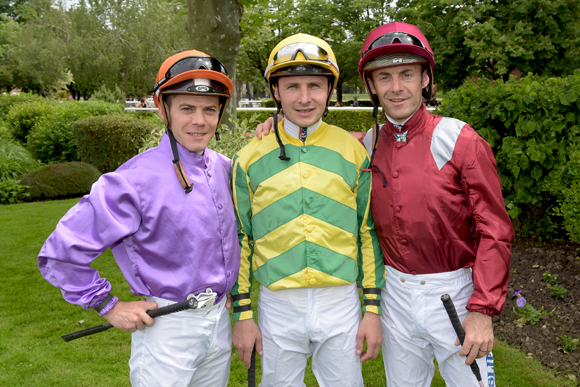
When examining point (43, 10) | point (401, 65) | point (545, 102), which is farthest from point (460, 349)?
point (43, 10)

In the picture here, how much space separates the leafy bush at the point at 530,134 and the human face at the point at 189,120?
148 inches

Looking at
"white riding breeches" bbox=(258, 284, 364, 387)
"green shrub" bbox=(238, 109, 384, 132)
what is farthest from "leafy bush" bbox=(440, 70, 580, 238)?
"green shrub" bbox=(238, 109, 384, 132)

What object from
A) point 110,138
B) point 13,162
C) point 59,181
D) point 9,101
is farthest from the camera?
point 9,101

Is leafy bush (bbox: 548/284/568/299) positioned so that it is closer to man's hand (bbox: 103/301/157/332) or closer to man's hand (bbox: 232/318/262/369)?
man's hand (bbox: 232/318/262/369)

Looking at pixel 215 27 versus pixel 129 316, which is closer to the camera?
pixel 129 316

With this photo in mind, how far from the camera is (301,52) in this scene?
2.49 metres

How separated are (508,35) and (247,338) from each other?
20.4 m

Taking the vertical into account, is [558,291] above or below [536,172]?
below

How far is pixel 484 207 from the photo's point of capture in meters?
2.25

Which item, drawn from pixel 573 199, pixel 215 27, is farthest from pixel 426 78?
pixel 215 27

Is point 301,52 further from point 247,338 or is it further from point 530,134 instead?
point 530,134

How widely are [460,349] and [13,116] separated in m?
16.0

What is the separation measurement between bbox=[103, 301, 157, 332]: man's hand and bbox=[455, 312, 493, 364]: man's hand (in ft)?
4.90

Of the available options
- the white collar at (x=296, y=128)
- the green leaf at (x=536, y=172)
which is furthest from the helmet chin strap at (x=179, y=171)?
the green leaf at (x=536, y=172)
